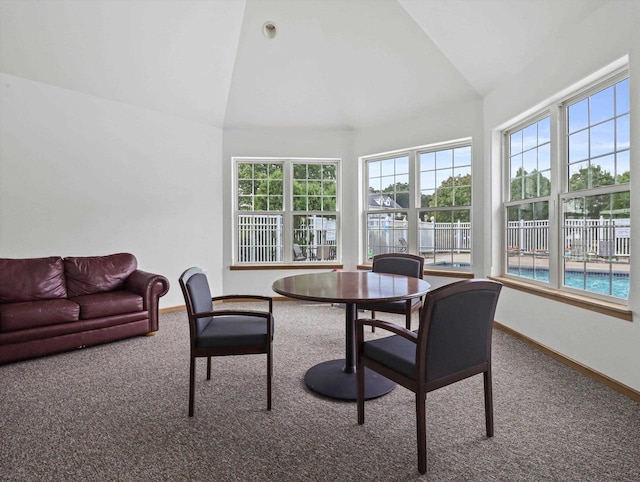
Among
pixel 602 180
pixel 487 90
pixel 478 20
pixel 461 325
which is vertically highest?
pixel 478 20

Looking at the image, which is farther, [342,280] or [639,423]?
[342,280]

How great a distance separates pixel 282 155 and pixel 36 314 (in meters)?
3.69

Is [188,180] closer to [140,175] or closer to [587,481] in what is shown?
[140,175]

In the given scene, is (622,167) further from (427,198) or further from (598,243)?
(427,198)

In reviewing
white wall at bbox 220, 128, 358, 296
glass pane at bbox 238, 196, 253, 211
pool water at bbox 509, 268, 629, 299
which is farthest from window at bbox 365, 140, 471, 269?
glass pane at bbox 238, 196, 253, 211

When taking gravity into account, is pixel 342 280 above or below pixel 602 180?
below

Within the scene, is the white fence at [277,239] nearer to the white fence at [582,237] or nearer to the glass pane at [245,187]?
the glass pane at [245,187]

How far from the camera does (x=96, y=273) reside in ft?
12.8

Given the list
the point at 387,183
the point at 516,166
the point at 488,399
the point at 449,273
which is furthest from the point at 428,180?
the point at 488,399

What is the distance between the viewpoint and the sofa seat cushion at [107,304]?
3385 millimetres

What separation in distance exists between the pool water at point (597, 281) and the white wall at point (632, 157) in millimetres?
229

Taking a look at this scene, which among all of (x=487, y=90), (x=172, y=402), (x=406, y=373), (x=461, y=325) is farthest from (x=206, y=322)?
(x=487, y=90)

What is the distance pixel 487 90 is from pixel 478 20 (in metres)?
1.03

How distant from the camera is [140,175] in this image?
4.68 m
